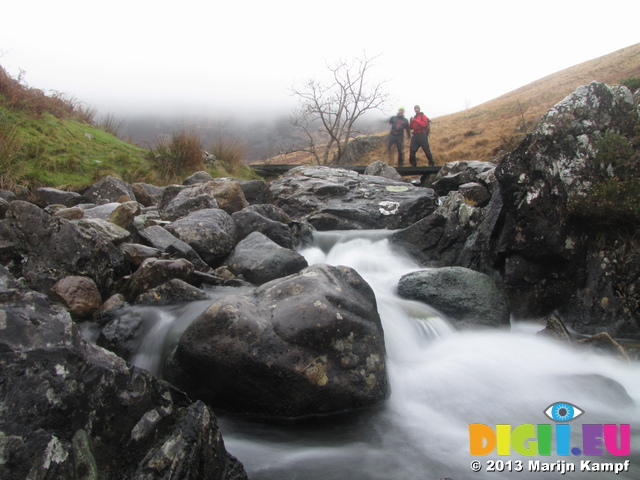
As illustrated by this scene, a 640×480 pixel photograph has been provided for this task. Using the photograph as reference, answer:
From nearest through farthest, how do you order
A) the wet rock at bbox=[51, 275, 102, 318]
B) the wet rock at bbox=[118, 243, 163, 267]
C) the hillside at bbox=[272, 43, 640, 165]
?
the wet rock at bbox=[51, 275, 102, 318] < the wet rock at bbox=[118, 243, 163, 267] < the hillside at bbox=[272, 43, 640, 165]

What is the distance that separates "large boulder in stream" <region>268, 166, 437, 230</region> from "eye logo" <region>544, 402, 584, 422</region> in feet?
21.9

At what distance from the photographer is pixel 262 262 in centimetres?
595

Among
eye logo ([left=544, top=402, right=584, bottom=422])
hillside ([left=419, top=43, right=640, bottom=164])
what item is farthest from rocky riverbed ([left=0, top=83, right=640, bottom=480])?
hillside ([left=419, top=43, right=640, bottom=164])

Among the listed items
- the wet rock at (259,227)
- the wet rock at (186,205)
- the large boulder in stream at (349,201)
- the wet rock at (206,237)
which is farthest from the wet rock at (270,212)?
the wet rock at (206,237)

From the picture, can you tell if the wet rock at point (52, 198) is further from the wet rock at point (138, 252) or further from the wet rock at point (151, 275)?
the wet rock at point (151, 275)

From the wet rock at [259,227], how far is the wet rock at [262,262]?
3.38ft

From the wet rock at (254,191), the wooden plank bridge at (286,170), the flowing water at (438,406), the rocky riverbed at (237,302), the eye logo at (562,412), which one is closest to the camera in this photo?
the rocky riverbed at (237,302)

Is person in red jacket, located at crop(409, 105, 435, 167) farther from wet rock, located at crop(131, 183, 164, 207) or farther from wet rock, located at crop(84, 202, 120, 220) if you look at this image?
wet rock, located at crop(84, 202, 120, 220)

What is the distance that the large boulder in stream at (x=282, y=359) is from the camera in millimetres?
3311

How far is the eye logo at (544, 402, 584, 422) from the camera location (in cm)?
365

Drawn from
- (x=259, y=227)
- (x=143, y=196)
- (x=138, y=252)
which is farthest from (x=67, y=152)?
(x=138, y=252)

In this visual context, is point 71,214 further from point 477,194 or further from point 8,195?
point 477,194

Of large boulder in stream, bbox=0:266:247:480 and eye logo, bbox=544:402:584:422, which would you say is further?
eye logo, bbox=544:402:584:422

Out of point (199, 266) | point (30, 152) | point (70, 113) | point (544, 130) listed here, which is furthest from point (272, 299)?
point (70, 113)
